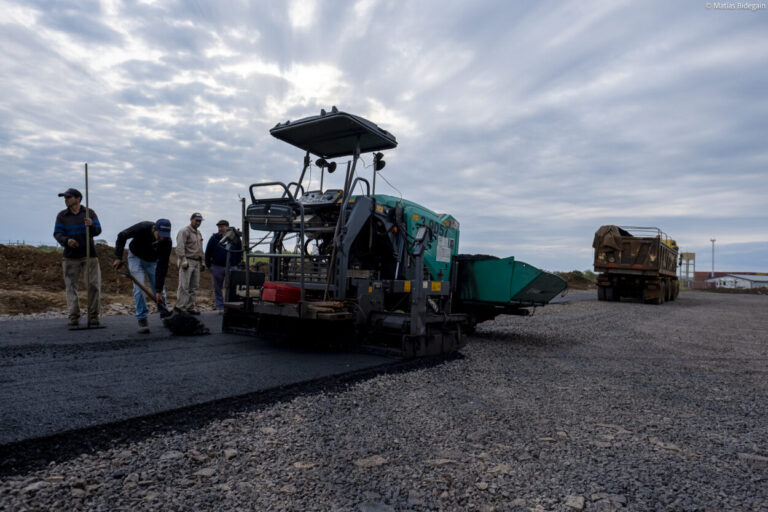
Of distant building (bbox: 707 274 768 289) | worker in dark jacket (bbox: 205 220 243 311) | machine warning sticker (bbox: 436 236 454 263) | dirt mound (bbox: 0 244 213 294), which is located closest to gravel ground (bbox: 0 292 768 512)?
machine warning sticker (bbox: 436 236 454 263)

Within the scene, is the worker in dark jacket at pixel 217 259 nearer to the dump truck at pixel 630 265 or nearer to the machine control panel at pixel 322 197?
the machine control panel at pixel 322 197

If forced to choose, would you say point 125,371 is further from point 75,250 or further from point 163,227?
point 75,250

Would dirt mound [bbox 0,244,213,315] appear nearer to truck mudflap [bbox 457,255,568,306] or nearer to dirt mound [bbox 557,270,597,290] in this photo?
truck mudflap [bbox 457,255,568,306]

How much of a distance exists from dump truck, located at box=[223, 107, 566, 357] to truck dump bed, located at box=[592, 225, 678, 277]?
1305 centimetres

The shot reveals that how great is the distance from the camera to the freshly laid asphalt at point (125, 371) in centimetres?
312

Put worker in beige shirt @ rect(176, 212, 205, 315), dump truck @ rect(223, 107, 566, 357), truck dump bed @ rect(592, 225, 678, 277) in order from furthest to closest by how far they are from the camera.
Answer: truck dump bed @ rect(592, 225, 678, 277), worker in beige shirt @ rect(176, 212, 205, 315), dump truck @ rect(223, 107, 566, 357)

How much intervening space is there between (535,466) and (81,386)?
10.4ft

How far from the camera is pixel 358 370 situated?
4715 millimetres

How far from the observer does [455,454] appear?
9.29 ft

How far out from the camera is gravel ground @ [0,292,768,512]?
227 centimetres

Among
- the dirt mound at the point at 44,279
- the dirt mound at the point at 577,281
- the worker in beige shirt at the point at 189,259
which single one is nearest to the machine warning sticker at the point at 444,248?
the worker in beige shirt at the point at 189,259

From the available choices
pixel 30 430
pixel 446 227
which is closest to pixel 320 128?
pixel 446 227

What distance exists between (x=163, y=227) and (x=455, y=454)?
5.40m

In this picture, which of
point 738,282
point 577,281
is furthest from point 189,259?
point 738,282
